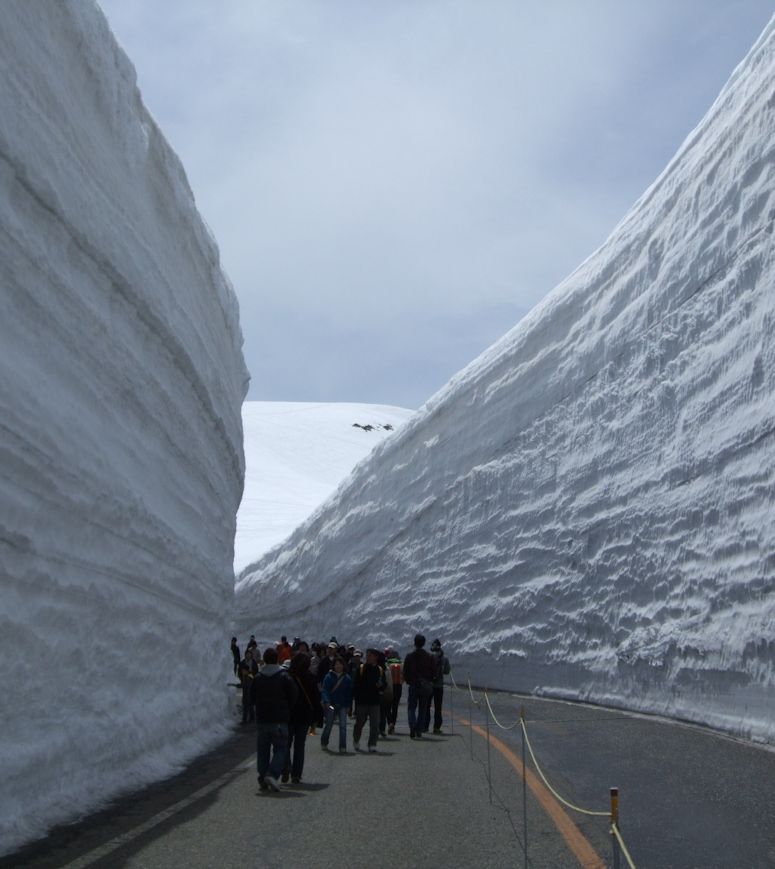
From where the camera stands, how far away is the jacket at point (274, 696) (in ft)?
32.4

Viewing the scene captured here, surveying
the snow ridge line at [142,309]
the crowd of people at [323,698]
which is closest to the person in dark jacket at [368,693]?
the crowd of people at [323,698]

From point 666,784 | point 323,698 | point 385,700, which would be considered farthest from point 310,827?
point 385,700

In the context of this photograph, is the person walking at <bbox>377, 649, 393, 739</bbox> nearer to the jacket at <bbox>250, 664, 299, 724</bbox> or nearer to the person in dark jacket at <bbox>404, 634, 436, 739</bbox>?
the person in dark jacket at <bbox>404, 634, 436, 739</bbox>

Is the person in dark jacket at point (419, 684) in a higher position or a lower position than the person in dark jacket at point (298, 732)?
higher

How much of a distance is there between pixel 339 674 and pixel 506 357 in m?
15.6

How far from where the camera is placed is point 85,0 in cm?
1211

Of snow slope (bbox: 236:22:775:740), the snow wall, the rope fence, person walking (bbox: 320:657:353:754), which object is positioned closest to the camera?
the rope fence

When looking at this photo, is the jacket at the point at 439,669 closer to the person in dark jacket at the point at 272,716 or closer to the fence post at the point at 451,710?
the fence post at the point at 451,710

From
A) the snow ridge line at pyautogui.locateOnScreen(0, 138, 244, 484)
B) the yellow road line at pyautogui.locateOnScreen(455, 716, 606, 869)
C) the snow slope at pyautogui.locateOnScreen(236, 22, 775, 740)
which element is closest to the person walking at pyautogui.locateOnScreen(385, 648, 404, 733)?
the snow slope at pyautogui.locateOnScreen(236, 22, 775, 740)

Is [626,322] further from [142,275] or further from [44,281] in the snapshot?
[44,281]

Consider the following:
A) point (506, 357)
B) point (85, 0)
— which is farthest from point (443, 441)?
point (85, 0)

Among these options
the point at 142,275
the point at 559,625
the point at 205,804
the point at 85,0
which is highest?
the point at 85,0

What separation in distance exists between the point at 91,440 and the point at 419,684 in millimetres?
6068

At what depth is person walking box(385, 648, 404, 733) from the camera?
1557 cm
